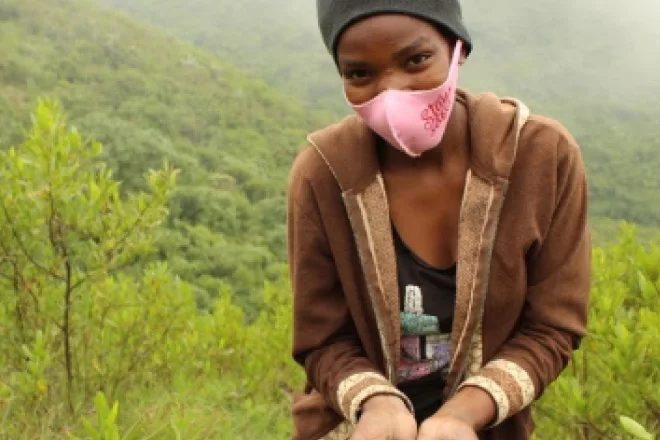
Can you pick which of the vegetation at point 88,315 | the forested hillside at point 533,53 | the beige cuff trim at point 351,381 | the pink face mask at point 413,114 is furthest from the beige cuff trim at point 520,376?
the forested hillside at point 533,53

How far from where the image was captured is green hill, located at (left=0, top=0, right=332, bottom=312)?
22125mm

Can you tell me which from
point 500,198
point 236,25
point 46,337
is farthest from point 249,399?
point 236,25

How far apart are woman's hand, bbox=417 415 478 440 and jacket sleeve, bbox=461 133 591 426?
0.14 metres

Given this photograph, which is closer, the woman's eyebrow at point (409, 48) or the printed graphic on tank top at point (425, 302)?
the woman's eyebrow at point (409, 48)

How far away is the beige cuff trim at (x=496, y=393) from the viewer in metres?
1.55

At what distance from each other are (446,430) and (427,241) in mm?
445

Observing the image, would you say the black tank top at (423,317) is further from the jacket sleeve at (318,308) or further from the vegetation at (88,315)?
the vegetation at (88,315)

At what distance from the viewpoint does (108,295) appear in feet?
11.7

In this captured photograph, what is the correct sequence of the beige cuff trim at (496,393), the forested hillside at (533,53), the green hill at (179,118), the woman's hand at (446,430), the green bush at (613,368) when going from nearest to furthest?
the woman's hand at (446,430) → the beige cuff trim at (496,393) → the green bush at (613,368) → the green hill at (179,118) → the forested hillside at (533,53)

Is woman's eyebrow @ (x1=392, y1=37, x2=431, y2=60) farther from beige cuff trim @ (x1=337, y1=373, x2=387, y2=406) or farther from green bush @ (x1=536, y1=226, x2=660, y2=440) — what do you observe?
green bush @ (x1=536, y1=226, x2=660, y2=440)

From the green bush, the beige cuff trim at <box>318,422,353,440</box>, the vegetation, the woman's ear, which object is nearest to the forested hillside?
the vegetation

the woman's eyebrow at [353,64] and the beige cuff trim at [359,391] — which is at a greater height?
the woman's eyebrow at [353,64]

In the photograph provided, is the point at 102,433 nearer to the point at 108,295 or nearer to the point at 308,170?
the point at 308,170

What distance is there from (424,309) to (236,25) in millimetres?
70758
